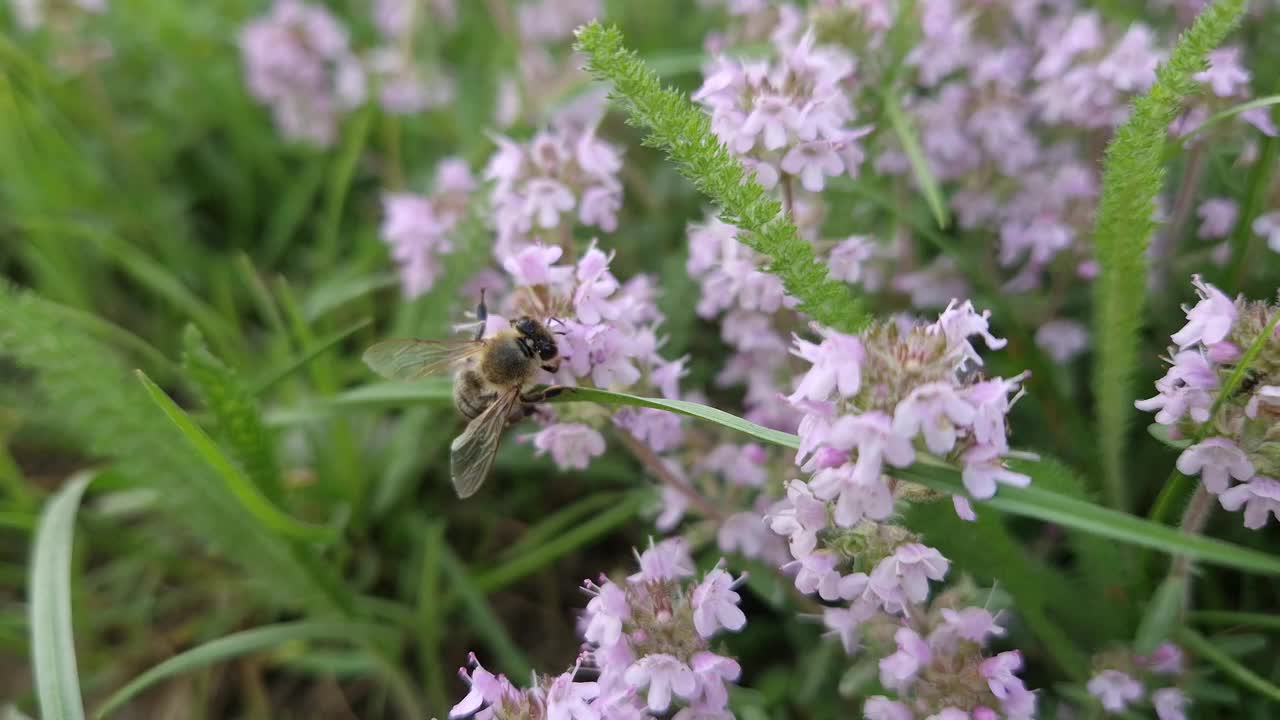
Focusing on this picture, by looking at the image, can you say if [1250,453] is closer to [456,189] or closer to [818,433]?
[818,433]

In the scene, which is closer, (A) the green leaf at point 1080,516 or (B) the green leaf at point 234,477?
(A) the green leaf at point 1080,516

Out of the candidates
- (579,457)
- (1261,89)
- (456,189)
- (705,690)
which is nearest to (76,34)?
(456,189)

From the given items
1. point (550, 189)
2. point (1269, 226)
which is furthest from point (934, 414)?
point (1269, 226)

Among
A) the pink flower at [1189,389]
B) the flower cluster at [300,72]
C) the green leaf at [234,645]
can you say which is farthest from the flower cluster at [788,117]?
the flower cluster at [300,72]

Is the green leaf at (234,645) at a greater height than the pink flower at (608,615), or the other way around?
the pink flower at (608,615)

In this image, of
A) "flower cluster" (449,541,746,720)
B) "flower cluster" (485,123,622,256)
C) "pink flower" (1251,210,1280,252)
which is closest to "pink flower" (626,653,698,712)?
"flower cluster" (449,541,746,720)

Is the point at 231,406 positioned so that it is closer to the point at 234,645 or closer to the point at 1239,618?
the point at 234,645

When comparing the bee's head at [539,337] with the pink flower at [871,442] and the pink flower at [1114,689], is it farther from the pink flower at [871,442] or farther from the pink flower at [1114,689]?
the pink flower at [1114,689]
